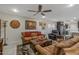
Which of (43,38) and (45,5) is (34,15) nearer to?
(45,5)

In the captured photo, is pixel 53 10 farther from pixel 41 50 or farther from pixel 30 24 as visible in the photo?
pixel 41 50

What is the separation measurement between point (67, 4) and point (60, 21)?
31 cm

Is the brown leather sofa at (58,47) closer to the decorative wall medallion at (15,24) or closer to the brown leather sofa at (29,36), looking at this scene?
the brown leather sofa at (29,36)

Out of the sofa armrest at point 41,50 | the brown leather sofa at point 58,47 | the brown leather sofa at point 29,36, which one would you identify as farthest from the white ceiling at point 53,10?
the sofa armrest at point 41,50

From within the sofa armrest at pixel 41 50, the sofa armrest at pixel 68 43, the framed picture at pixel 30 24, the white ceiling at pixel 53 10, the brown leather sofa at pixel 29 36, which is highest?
the white ceiling at pixel 53 10

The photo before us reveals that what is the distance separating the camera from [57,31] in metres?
2.16

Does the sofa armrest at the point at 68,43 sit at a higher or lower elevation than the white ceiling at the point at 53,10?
lower

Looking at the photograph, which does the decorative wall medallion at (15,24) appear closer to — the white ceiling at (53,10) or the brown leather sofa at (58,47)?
the white ceiling at (53,10)

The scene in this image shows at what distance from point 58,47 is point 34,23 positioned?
58cm

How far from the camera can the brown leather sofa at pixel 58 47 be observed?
2.10 metres

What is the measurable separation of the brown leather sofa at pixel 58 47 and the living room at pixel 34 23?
1.9 inches

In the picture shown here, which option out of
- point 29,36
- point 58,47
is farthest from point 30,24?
point 58,47

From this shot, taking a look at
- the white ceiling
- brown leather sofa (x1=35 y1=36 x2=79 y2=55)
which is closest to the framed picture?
the white ceiling
